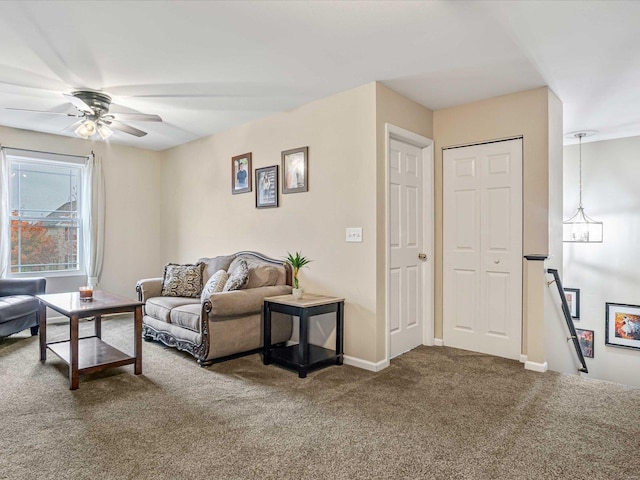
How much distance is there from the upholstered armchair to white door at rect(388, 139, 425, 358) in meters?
3.62

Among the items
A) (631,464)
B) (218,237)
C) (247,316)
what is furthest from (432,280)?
(218,237)

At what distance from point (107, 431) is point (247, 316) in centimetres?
151

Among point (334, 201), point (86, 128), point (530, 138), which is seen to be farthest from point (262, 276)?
point (530, 138)

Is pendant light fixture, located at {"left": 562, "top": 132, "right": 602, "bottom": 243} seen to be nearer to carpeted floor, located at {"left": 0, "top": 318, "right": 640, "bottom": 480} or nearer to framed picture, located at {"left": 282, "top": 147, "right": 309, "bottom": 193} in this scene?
carpeted floor, located at {"left": 0, "top": 318, "right": 640, "bottom": 480}

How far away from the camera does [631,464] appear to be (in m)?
1.95

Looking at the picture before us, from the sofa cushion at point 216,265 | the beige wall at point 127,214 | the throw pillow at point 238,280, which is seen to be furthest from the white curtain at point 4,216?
the throw pillow at point 238,280

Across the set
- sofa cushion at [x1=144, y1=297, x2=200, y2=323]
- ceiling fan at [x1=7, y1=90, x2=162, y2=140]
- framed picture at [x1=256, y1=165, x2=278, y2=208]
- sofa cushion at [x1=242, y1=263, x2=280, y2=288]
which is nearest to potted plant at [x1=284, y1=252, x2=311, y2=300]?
sofa cushion at [x1=242, y1=263, x2=280, y2=288]

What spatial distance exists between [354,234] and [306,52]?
1.49m

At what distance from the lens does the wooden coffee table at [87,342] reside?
9.32 ft

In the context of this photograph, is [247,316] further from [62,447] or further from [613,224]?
[613,224]

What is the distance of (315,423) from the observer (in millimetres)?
2357

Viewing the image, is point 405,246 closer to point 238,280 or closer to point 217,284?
point 238,280

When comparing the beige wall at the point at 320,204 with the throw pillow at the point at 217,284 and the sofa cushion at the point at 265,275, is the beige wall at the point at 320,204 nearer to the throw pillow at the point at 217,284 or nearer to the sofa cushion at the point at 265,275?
the sofa cushion at the point at 265,275

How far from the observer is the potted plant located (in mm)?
3473
